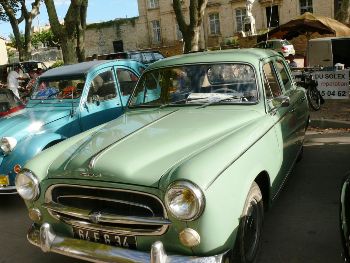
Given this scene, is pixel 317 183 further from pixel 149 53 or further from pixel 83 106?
pixel 149 53

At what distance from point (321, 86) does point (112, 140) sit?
7553 millimetres

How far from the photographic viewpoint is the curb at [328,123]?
25.0 ft

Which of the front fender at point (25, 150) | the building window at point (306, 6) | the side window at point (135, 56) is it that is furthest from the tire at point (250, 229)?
the building window at point (306, 6)

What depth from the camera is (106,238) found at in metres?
3.02

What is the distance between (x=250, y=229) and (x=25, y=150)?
301 cm

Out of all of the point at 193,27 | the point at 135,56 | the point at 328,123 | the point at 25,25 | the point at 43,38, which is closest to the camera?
the point at 328,123

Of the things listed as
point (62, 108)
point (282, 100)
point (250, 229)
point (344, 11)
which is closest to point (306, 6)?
point (344, 11)

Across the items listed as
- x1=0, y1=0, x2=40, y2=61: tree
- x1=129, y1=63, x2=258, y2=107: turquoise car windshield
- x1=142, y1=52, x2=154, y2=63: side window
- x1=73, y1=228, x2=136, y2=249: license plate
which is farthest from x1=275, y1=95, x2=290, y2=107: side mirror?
x1=0, y1=0, x2=40, y2=61: tree

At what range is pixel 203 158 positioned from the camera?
290 centimetres

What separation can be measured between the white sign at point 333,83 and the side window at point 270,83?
526 centimetres

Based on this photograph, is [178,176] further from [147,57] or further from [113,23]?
[113,23]

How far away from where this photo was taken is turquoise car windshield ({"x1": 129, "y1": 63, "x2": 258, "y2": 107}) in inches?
165

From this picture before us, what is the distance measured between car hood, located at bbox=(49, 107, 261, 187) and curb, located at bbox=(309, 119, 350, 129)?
4.39 m

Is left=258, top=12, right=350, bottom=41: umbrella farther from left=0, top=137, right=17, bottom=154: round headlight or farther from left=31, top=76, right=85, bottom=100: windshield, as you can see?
left=0, top=137, right=17, bottom=154: round headlight
